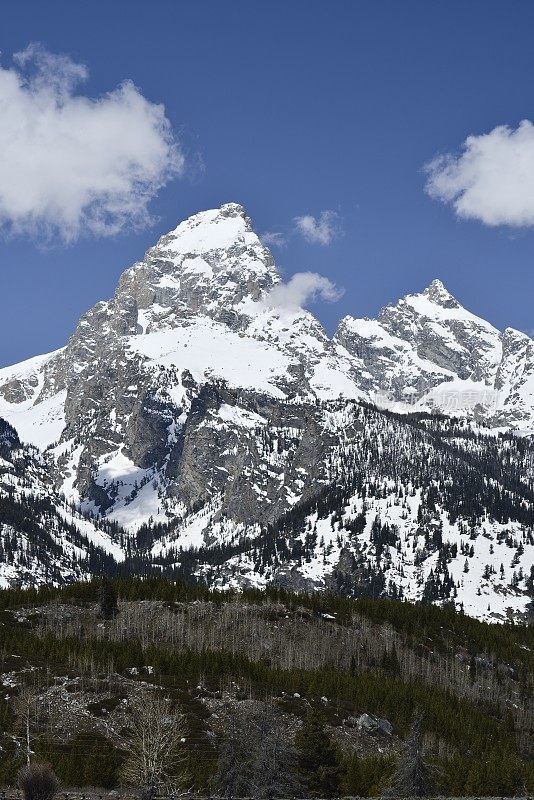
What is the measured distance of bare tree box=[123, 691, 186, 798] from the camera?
106m

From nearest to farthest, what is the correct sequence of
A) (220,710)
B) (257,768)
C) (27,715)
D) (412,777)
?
(257,768)
(412,777)
(27,715)
(220,710)

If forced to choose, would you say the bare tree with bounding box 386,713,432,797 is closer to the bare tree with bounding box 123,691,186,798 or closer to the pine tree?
the pine tree

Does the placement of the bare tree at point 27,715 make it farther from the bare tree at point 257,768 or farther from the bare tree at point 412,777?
the bare tree at point 412,777

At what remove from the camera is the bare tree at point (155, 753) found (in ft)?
349

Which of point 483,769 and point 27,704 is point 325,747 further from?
point 27,704

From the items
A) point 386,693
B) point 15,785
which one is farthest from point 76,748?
point 386,693

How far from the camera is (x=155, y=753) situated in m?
106

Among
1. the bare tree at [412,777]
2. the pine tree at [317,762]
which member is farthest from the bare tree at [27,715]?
the bare tree at [412,777]

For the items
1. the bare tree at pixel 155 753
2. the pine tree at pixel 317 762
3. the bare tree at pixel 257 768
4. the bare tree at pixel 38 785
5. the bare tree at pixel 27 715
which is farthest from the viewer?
the bare tree at pixel 27 715

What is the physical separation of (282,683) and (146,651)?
26864 millimetres

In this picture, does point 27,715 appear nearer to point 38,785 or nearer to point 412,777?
point 38,785

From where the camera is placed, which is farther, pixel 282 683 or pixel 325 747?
pixel 282 683

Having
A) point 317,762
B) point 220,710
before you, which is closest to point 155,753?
point 317,762

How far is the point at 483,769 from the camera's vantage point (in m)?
138
